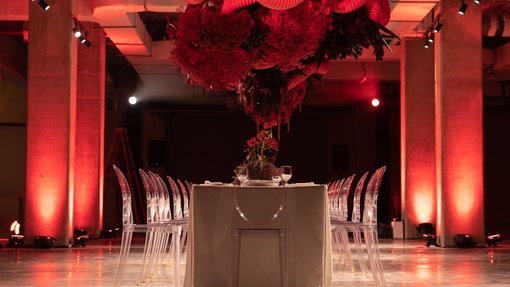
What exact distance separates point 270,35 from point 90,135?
11601mm

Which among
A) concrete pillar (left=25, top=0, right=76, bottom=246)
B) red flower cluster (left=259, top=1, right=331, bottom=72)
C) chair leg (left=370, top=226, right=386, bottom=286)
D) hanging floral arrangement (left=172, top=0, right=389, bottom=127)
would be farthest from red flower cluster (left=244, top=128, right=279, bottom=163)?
concrete pillar (left=25, top=0, right=76, bottom=246)

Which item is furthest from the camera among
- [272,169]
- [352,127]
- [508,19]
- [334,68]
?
[352,127]

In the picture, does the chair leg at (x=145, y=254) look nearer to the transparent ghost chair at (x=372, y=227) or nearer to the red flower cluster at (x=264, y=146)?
the red flower cluster at (x=264, y=146)

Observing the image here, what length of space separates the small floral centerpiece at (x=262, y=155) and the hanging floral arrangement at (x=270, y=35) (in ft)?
5.83

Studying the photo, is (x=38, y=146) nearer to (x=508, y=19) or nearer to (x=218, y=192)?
(x=218, y=192)

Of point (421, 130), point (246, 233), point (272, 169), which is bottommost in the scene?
point (246, 233)

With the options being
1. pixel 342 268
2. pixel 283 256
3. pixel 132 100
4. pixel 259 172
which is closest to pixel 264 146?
pixel 259 172

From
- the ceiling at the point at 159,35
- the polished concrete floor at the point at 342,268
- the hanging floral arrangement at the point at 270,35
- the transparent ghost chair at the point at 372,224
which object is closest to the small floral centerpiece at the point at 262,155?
the transparent ghost chair at the point at 372,224

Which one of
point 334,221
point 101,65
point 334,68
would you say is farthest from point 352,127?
point 334,221

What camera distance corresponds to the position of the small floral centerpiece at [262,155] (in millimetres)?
5920

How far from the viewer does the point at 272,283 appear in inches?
216

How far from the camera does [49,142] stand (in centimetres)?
1191

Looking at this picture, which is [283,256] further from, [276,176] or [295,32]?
[295,32]

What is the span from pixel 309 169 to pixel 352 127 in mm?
1718
